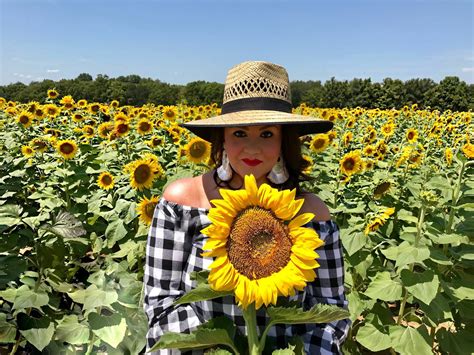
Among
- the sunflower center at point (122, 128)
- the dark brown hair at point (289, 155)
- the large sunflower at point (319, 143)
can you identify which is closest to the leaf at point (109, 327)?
the dark brown hair at point (289, 155)

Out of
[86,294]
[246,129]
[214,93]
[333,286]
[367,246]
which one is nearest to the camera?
[246,129]

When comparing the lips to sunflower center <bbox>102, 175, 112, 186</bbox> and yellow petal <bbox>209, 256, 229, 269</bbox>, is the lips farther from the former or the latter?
sunflower center <bbox>102, 175, 112, 186</bbox>

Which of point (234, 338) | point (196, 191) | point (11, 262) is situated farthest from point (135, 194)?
point (234, 338)

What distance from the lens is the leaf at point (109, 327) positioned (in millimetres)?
1885

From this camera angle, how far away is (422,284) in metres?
2.26

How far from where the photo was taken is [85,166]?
4.53 metres

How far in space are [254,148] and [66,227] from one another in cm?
129

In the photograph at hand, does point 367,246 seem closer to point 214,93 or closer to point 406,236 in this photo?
point 406,236

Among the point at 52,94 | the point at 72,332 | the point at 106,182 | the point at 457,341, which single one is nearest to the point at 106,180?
the point at 106,182

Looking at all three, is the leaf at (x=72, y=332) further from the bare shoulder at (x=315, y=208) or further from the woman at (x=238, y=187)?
the bare shoulder at (x=315, y=208)

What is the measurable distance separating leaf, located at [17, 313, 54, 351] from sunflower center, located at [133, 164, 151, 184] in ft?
4.28

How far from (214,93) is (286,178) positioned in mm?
21827

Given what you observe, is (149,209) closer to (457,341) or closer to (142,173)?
(142,173)

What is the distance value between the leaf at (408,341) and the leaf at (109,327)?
4.63ft
